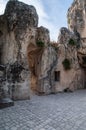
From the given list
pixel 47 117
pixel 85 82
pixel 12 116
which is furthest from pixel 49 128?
pixel 85 82

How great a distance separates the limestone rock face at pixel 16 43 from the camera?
12938 millimetres

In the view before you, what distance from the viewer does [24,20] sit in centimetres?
1327

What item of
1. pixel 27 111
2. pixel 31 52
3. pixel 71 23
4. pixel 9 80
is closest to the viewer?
pixel 27 111

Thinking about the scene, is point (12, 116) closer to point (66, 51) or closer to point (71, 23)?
point (66, 51)

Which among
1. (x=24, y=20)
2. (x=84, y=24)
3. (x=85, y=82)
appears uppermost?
(x=84, y=24)

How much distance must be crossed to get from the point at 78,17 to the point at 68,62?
8.28 m

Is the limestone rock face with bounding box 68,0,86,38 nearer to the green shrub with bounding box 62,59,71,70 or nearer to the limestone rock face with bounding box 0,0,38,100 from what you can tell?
the green shrub with bounding box 62,59,71,70

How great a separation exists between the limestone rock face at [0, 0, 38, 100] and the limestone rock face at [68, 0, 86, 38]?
10.6 metres

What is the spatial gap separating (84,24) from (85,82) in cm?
811

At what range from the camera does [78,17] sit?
896 inches

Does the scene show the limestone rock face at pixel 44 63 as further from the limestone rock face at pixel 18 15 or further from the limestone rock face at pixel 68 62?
the limestone rock face at pixel 18 15

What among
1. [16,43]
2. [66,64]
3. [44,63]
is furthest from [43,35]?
[66,64]

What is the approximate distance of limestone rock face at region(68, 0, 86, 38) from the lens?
22.2 meters

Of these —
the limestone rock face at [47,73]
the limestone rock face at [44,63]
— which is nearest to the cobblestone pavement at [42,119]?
the limestone rock face at [47,73]
